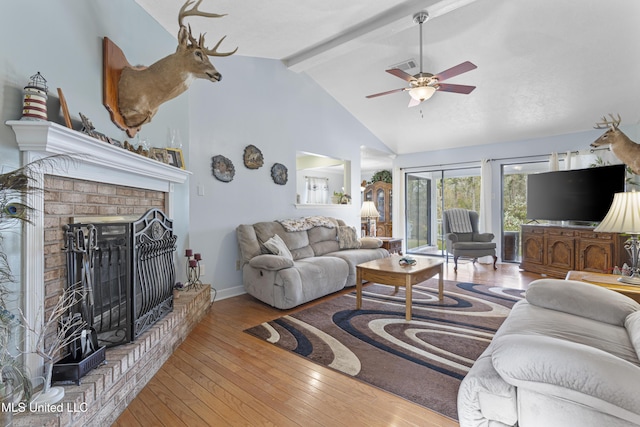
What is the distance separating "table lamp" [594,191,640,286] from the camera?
2129 mm

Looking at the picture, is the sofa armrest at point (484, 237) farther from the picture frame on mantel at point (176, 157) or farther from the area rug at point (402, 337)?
the picture frame on mantel at point (176, 157)

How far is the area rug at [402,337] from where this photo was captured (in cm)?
194

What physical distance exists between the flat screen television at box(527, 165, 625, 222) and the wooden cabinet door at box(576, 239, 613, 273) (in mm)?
353

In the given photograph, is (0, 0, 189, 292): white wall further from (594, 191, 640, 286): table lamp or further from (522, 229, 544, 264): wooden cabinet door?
(522, 229, 544, 264): wooden cabinet door

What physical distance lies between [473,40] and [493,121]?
2019 millimetres

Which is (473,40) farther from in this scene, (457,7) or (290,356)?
(290,356)

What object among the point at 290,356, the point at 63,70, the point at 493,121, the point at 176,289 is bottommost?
the point at 290,356

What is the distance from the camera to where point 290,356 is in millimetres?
2283

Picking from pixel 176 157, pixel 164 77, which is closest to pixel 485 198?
pixel 176 157

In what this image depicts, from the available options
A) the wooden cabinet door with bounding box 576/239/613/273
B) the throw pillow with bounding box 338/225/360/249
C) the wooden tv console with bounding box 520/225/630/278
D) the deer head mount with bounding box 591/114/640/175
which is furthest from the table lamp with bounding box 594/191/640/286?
the throw pillow with bounding box 338/225/360/249

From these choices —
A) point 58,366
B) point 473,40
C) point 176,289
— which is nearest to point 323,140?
point 473,40

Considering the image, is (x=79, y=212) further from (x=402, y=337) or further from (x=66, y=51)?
(x=402, y=337)

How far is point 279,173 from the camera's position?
4.46 m

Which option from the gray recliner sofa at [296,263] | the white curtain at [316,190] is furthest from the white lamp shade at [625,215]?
the white curtain at [316,190]
